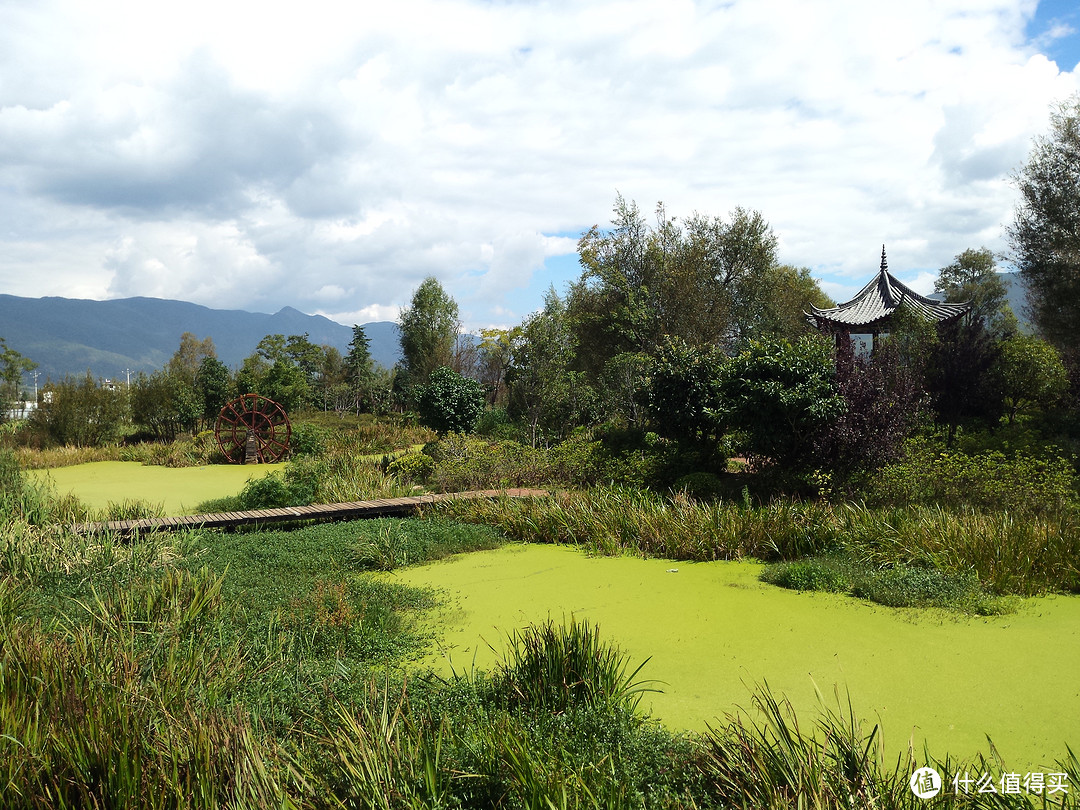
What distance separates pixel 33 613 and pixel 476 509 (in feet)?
15.5

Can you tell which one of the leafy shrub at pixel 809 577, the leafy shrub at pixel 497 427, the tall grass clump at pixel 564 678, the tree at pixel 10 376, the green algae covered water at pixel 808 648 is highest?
the tree at pixel 10 376

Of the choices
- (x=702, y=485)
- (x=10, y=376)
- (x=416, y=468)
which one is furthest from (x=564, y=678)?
(x=10, y=376)

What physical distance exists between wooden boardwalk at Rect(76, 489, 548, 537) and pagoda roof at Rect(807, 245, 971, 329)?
1146cm

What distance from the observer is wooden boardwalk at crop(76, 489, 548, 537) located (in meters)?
7.85

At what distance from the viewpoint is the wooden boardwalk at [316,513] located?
25.8ft

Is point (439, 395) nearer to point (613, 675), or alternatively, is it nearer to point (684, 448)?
point (684, 448)

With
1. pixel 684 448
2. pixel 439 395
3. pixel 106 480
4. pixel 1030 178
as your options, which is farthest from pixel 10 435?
pixel 1030 178

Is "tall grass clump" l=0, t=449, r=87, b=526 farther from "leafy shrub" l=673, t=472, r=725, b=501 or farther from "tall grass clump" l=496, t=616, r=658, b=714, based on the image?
"leafy shrub" l=673, t=472, r=725, b=501

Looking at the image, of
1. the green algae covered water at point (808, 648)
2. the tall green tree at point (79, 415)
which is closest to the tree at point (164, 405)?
the tall green tree at point (79, 415)

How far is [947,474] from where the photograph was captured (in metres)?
7.73

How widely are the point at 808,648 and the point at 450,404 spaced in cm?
1018

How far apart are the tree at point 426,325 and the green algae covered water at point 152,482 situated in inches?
641

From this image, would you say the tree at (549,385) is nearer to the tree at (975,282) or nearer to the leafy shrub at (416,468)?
the leafy shrub at (416,468)

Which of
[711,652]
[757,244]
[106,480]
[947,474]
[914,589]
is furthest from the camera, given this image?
[757,244]
